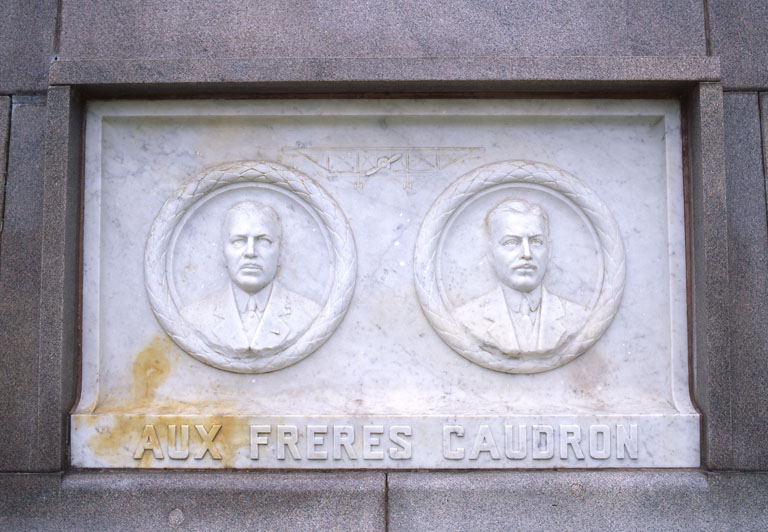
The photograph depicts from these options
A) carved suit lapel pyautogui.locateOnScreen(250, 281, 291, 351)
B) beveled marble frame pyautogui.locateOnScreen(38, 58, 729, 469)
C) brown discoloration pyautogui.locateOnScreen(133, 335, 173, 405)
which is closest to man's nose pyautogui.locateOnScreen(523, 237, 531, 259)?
beveled marble frame pyautogui.locateOnScreen(38, 58, 729, 469)

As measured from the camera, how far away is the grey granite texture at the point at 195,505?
4422 mm

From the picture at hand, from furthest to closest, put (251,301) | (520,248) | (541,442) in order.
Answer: (251,301) < (520,248) < (541,442)

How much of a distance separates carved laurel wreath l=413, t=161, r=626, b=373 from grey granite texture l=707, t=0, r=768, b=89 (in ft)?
4.15

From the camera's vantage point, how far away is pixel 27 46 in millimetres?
4770

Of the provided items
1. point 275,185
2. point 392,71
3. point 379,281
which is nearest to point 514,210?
point 379,281

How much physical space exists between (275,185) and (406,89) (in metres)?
1.11

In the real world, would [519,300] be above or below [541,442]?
above

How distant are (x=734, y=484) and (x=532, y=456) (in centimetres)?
129

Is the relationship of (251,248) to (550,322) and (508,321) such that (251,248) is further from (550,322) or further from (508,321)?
(550,322)

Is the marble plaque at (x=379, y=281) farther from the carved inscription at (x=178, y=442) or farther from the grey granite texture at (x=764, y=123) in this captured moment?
the grey granite texture at (x=764, y=123)

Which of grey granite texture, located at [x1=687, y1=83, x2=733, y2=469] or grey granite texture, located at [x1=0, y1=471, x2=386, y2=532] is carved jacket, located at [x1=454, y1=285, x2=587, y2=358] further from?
grey granite texture, located at [x1=0, y1=471, x2=386, y2=532]

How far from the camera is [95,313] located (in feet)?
15.4

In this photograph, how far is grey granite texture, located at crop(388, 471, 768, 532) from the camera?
4398 mm

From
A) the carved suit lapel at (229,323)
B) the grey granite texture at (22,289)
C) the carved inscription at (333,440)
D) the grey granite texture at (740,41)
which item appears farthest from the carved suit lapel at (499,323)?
the grey granite texture at (22,289)
